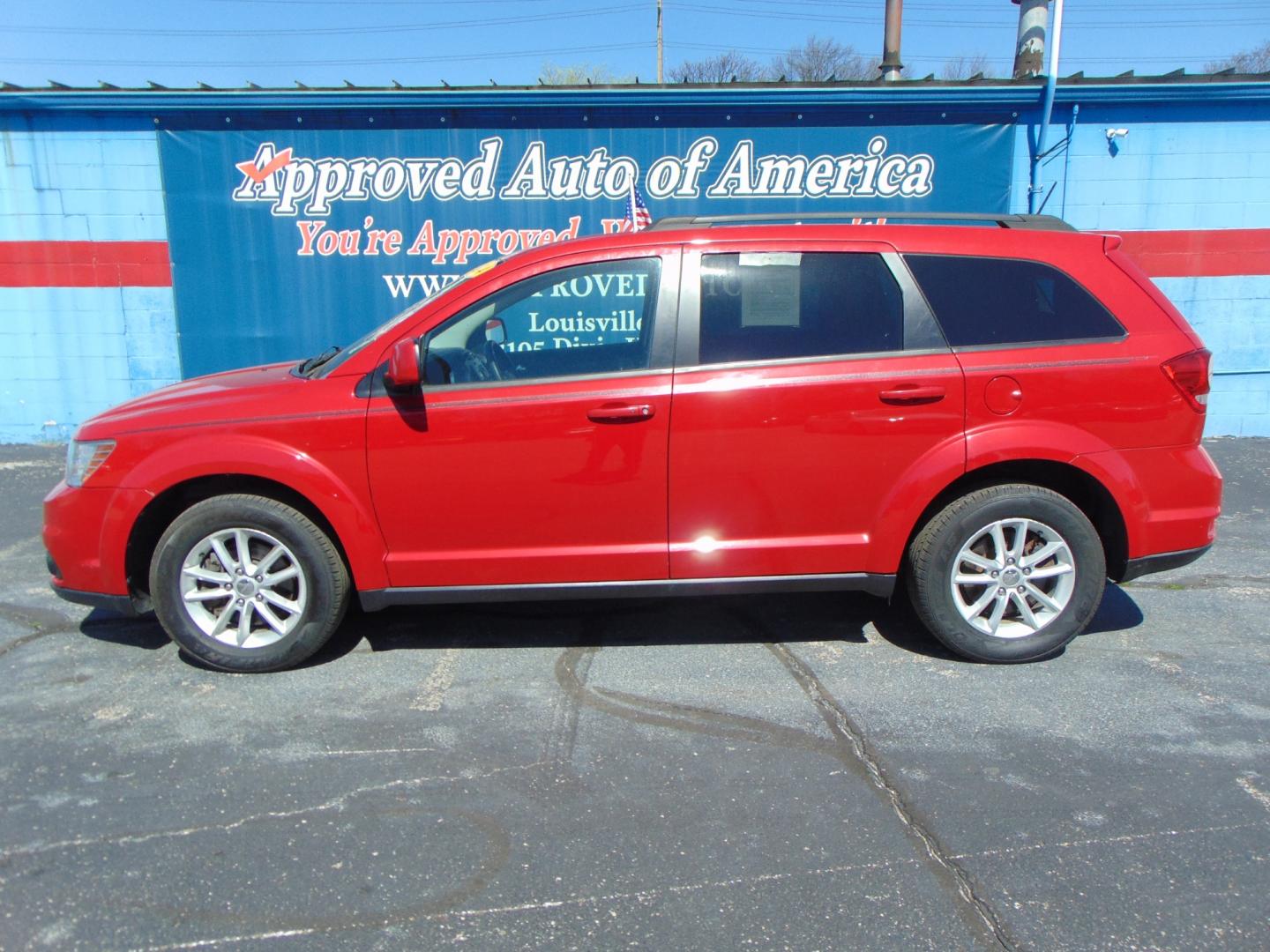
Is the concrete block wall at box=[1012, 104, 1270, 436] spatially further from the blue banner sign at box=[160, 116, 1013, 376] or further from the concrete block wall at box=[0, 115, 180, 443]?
the concrete block wall at box=[0, 115, 180, 443]

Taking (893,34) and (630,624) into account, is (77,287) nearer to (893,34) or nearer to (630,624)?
(630,624)

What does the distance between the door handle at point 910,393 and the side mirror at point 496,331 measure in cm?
166

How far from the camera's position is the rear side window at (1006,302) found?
160 inches

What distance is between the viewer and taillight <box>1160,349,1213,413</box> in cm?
402

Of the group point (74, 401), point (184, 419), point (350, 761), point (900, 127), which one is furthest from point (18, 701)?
point (900, 127)

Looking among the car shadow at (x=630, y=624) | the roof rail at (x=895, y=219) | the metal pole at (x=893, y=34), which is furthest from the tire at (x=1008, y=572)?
the metal pole at (x=893, y=34)

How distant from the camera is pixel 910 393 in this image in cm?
396

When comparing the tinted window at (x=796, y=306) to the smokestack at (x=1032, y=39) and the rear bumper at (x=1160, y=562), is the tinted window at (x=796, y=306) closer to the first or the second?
the rear bumper at (x=1160, y=562)

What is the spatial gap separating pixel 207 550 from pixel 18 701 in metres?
0.94

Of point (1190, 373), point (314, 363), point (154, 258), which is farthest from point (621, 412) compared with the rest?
point (154, 258)

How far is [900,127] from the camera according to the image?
894 centimetres

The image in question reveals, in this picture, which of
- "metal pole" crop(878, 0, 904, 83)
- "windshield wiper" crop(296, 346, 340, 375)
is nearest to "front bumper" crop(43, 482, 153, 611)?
"windshield wiper" crop(296, 346, 340, 375)

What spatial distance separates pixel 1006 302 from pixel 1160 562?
1.31m

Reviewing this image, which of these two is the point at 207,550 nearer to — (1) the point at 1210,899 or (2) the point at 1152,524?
(1) the point at 1210,899
